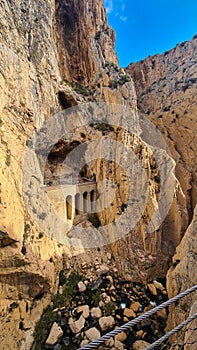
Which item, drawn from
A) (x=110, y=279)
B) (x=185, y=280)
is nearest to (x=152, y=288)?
(x=110, y=279)

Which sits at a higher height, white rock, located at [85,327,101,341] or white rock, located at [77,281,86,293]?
white rock, located at [77,281,86,293]

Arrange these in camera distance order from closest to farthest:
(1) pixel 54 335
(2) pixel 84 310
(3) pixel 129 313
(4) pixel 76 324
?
(1) pixel 54 335 < (4) pixel 76 324 < (3) pixel 129 313 < (2) pixel 84 310

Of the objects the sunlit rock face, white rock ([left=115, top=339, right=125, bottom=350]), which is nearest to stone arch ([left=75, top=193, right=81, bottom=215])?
the sunlit rock face

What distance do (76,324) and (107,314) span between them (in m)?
1.59

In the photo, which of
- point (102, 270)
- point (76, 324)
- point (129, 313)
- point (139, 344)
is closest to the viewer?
point (139, 344)

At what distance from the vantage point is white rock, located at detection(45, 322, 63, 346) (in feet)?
26.4

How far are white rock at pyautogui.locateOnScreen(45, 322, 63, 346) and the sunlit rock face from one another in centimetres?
85

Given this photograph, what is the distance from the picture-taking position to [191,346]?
393 cm

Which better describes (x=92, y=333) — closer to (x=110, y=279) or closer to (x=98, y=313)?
(x=98, y=313)

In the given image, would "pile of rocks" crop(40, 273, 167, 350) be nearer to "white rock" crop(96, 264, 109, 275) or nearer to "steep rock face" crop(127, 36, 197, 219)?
"white rock" crop(96, 264, 109, 275)

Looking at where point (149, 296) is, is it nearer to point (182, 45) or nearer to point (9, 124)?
point (9, 124)

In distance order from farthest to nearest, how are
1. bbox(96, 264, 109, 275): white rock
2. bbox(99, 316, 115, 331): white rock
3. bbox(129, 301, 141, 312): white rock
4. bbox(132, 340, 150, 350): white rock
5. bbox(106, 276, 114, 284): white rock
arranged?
bbox(96, 264, 109, 275): white rock, bbox(106, 276, 114, 284): white rock, bbox(129, 301, 141, 312): white rock, bbox(99, 316, 115, 331): white rock, bbox(132, 340, 150, 350): white rock

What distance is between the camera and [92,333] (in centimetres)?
834

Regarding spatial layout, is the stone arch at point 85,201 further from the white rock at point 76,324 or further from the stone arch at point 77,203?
the white rock at point 76,324
